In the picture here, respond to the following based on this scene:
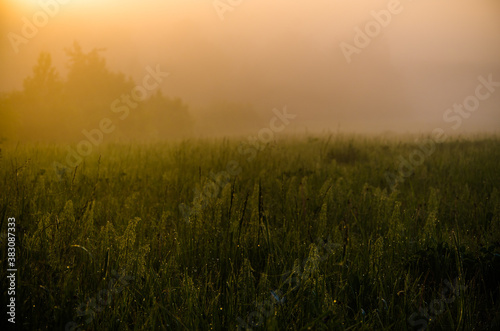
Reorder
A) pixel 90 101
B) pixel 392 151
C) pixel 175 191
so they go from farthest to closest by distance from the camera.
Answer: pixel 90 101 → pixel 392 151 → pixel 175 191

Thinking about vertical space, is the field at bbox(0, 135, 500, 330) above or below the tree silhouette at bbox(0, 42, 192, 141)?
below

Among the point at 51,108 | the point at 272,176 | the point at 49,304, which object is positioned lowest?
the point at 49,304

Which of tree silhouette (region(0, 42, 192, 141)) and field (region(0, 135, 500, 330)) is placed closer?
field (region(0, 135, 500, 330))

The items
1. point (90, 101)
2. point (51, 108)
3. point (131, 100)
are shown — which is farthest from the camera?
point (131, 100)

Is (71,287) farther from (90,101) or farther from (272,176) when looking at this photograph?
(90,101)

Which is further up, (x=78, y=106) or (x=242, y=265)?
(x=78, y=106)

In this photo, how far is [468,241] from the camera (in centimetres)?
315

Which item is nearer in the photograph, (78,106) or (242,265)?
(242,265)

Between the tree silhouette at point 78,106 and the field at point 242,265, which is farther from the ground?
the tree silhouette at point 78,106

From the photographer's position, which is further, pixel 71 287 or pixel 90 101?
pixel 90 101

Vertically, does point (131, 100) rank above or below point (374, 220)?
above

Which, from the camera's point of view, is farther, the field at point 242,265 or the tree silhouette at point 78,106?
the tree silhouette at point 78,106

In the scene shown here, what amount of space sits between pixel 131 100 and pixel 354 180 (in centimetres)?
2927

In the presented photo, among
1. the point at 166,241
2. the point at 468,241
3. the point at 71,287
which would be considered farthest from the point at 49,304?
the point at 468,241
